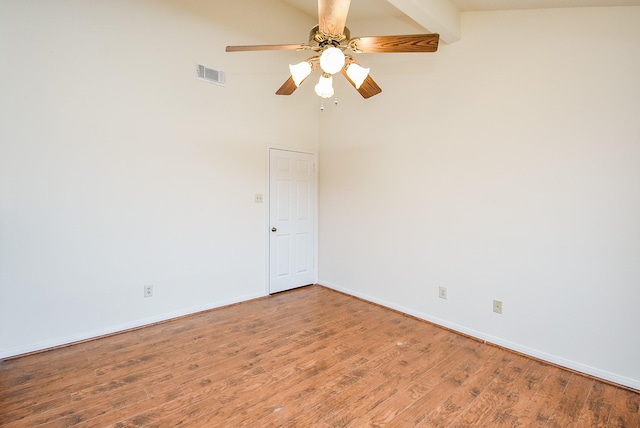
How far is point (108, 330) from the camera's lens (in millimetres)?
3070

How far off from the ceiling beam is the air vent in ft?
6.86

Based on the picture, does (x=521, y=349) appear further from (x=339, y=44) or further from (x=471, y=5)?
(x=471, y=5)

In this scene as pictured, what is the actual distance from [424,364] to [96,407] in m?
2.38

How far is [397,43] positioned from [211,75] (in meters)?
2.41

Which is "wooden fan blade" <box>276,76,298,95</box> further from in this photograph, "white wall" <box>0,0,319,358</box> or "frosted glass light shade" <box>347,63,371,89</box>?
"white wall" <box>0,0,319,358</box>

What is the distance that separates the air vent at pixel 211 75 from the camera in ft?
11.6

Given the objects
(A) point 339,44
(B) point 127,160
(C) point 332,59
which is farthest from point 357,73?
(B) point 127,160

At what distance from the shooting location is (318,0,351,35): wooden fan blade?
1709 millimetres

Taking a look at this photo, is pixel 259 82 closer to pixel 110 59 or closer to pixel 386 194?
pixel 110 59

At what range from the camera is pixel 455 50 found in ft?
10.3

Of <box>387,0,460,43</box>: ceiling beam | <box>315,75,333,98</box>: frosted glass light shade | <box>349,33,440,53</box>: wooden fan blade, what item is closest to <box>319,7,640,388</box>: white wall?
<box>387,0,460,43</box>: ceiling beam

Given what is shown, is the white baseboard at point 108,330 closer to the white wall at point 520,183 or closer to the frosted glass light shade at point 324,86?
the white wall at point 520,183

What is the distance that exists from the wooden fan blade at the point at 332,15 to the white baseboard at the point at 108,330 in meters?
3.18

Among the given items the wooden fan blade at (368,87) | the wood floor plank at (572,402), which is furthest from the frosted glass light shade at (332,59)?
Result: the wood floor plank at (572,402)
